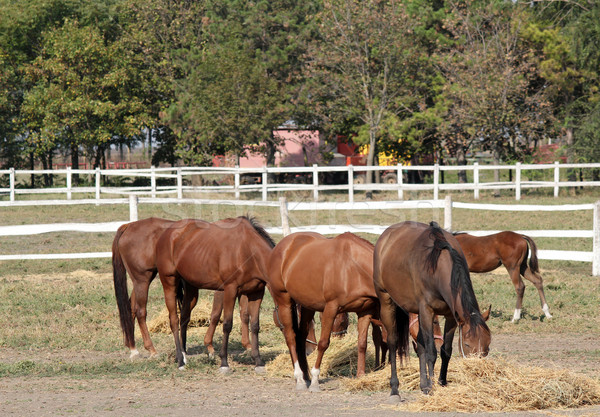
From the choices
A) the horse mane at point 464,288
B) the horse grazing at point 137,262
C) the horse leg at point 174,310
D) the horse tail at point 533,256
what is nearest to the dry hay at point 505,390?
the horse mane at point 464,288

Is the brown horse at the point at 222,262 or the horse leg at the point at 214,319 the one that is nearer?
the brown horse at the point at 222,262

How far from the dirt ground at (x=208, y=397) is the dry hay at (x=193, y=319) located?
8.19ft

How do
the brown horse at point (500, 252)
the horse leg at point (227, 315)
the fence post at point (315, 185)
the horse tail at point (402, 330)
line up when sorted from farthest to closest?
the fence post at point (315, 185) < the brown horse at point (500, 252) < the horse leg at point (227, 315) < the horse tail at point (402, 330)

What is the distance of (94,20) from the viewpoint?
42.4 meters

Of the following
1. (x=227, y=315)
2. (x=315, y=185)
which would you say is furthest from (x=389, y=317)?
(x=315, y=185)

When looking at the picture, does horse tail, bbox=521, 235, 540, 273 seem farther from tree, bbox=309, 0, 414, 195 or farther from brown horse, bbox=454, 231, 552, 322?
tree, bbox=309, 0, 414, 195

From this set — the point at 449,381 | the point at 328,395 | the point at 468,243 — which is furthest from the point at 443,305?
the point at 468,243

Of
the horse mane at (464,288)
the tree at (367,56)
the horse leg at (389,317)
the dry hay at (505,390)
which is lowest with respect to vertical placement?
the dry hay at (505,390)

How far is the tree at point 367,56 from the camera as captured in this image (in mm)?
34594

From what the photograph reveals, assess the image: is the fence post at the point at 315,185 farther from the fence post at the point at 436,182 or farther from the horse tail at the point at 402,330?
the horse tail at the point at 402,330

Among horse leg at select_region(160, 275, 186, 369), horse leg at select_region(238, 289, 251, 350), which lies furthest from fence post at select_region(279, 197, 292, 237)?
horse leg at select_region(160, 275, 186, 369)

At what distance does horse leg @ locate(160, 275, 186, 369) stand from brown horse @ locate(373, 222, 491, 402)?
2.67 m

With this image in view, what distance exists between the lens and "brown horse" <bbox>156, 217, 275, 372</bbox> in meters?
8.55

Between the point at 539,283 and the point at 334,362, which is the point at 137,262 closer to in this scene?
the point at 334,362
